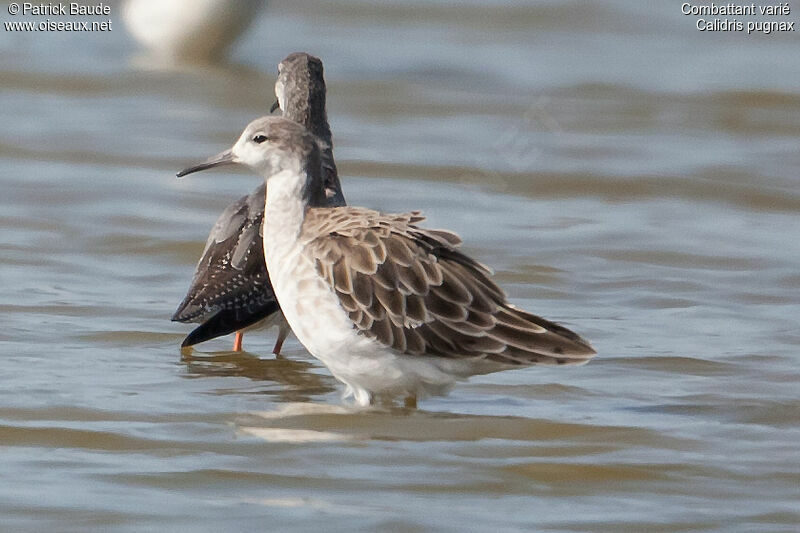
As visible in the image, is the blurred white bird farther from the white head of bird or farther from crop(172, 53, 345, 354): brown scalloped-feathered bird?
the white head of bird

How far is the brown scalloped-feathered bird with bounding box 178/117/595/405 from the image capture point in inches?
275

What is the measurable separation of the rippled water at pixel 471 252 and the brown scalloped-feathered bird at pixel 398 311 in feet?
0.72

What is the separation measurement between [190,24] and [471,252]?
5.30 m

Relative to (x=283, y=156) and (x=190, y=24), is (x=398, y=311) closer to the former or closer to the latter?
(x=283, y=156)

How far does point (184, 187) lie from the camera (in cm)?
1145

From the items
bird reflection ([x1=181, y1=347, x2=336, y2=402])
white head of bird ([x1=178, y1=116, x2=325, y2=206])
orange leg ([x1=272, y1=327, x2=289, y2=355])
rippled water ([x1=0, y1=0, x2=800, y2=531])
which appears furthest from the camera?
orange leg ([x1=272, y1=327, x2=289, y2=355])

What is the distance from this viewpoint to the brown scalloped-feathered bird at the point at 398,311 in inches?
275

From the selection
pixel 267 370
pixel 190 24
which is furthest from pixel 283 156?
pixel 190 24

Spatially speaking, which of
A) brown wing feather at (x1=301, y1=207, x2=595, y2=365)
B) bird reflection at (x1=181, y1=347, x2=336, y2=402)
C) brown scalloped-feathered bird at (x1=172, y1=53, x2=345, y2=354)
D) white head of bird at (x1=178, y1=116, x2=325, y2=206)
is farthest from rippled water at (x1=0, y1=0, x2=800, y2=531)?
white head of bird at (x1=178, y1=116, x2=325, y2=206)

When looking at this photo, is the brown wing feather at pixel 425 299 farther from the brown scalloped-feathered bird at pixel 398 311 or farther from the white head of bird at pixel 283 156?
the white head of bird at pixel 283 156

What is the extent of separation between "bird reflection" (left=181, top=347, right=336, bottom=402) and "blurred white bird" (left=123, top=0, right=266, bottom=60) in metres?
6.54

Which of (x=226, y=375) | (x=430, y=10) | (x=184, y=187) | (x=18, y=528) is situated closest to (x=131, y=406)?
(x=226, y=375)

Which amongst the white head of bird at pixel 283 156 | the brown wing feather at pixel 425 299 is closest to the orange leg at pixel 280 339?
the white head of bird at pixel 283 156

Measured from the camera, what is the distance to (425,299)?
23.2 feet
